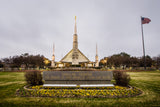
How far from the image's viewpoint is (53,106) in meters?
4.77

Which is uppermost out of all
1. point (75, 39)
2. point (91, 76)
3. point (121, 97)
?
point (75, 39)

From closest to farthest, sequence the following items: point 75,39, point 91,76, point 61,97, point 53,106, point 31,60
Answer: point 53,106 < point 61,97 < point 91,76 < point 75,39 < point 31,60

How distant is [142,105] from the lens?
4922 millimetres

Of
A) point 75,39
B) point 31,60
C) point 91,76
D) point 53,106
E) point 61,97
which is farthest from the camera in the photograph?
point 31,60

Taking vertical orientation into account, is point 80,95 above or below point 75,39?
below

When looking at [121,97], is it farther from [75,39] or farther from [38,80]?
[75,39]

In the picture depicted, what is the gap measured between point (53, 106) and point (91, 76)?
5.46 metres

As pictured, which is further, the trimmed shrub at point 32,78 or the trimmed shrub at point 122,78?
the trimmed shrub at point 32,78

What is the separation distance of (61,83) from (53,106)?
498 centimetres

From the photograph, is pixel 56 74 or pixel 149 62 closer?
pixel 56 74

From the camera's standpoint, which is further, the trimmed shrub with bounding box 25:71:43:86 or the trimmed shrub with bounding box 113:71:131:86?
the trimmed shrub with bounding box 25:71:43:86

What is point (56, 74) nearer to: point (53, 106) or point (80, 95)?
point (80, 95)

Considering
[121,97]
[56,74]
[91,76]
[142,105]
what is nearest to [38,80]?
[56,74]

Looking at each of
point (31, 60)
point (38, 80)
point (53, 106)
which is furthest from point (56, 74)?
point (31, 60)
